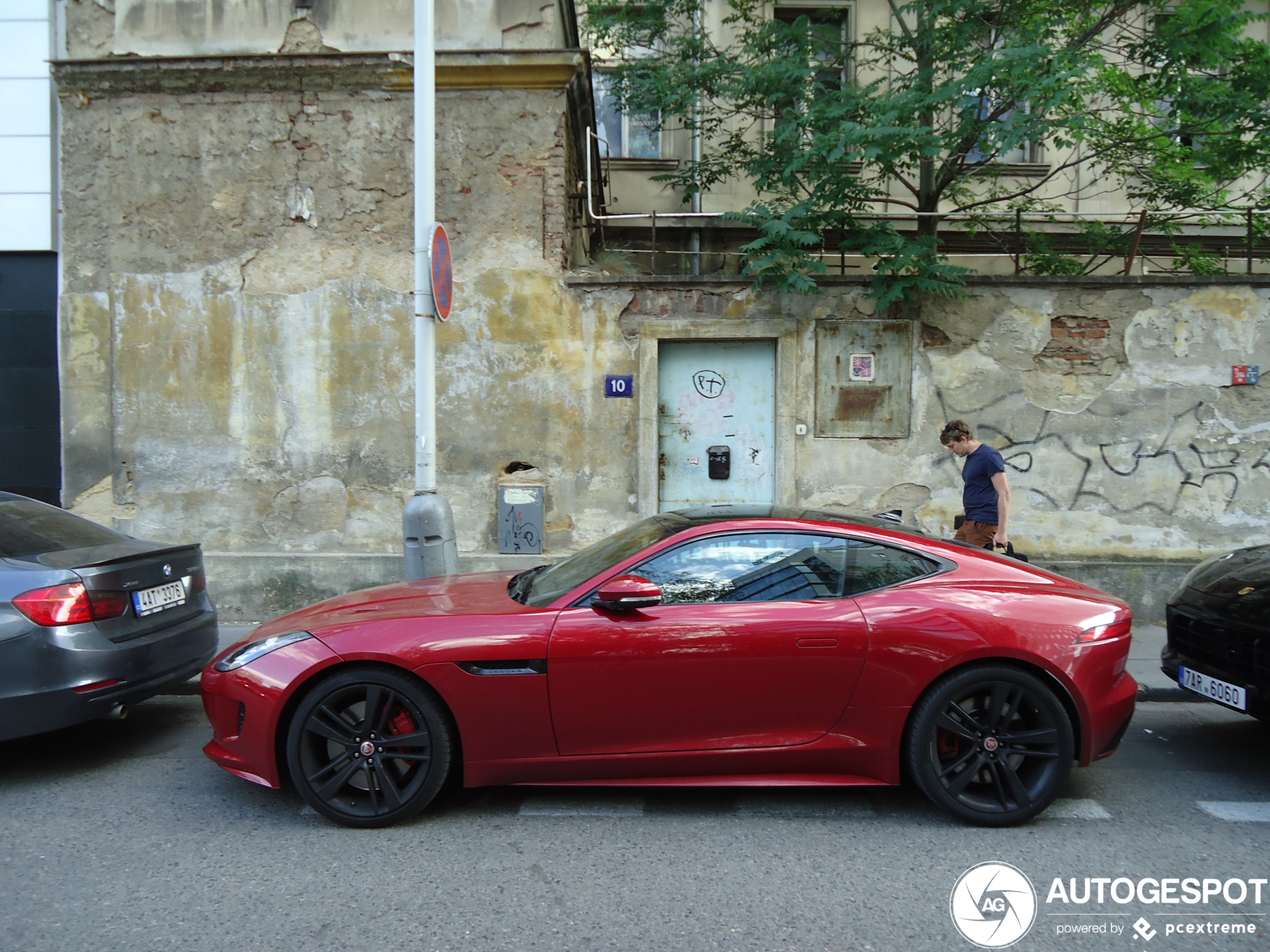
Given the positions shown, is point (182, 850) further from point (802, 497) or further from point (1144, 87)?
point (1144, 87)

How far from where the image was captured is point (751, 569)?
387cm

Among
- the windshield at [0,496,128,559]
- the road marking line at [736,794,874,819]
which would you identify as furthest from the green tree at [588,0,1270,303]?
the windshield at [0,496,128,559]

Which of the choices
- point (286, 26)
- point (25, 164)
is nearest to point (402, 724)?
point (286, 26)

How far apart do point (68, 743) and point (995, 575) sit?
511cm

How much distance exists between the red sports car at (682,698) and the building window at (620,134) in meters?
9.64

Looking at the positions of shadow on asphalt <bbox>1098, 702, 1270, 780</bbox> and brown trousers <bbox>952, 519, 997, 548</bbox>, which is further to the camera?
brown trousers <bbox>952, 519, 997, 548</bbox>

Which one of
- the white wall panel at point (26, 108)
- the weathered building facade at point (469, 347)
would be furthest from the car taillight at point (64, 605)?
the white wall panel at point (26, 108)

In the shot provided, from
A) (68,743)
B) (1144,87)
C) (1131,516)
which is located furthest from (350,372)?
(1144,87)

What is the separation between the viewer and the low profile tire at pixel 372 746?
3.58 m

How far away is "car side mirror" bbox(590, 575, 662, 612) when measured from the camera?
3.58 meters

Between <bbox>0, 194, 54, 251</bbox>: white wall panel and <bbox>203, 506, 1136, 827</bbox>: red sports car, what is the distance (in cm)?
688

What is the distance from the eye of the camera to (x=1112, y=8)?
778 centimetres

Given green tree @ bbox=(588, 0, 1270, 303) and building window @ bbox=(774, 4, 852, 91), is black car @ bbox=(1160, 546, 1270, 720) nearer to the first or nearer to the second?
green tree @ bbox=(588, 0, 1270, 303)

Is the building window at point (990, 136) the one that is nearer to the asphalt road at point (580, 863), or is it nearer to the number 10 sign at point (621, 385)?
the number 10 sign at point (621, 385)
